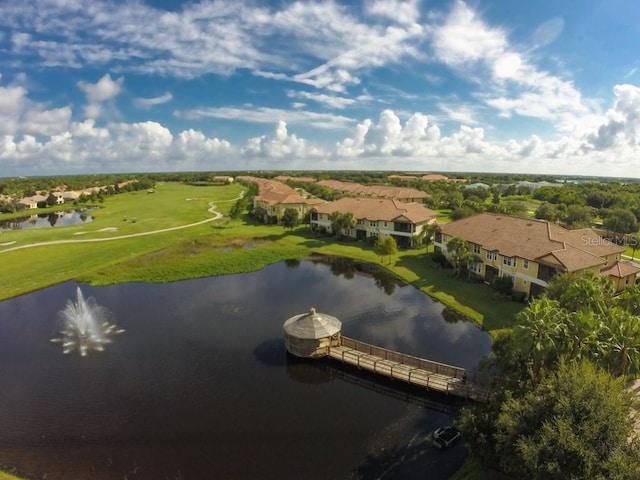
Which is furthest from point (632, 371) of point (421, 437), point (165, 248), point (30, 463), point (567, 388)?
point (165, 248)

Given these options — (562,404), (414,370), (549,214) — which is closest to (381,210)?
(549,214)

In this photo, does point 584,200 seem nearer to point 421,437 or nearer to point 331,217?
point 331,217

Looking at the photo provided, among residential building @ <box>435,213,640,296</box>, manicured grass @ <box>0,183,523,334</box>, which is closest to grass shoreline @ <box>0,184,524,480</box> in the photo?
manicured grass @ <box>0,183,523,334</box>

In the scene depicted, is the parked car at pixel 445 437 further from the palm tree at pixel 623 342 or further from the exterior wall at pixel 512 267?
the exterior wall at pixel 512 267

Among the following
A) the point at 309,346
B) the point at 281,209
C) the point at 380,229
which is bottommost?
the point at 309,346

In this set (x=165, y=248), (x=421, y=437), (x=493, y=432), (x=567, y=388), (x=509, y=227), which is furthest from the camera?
(x=165, y=248)

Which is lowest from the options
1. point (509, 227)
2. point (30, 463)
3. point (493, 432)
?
point (30, 463)

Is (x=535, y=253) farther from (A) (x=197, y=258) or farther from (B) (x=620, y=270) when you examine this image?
(A) (x=197, y=258)
